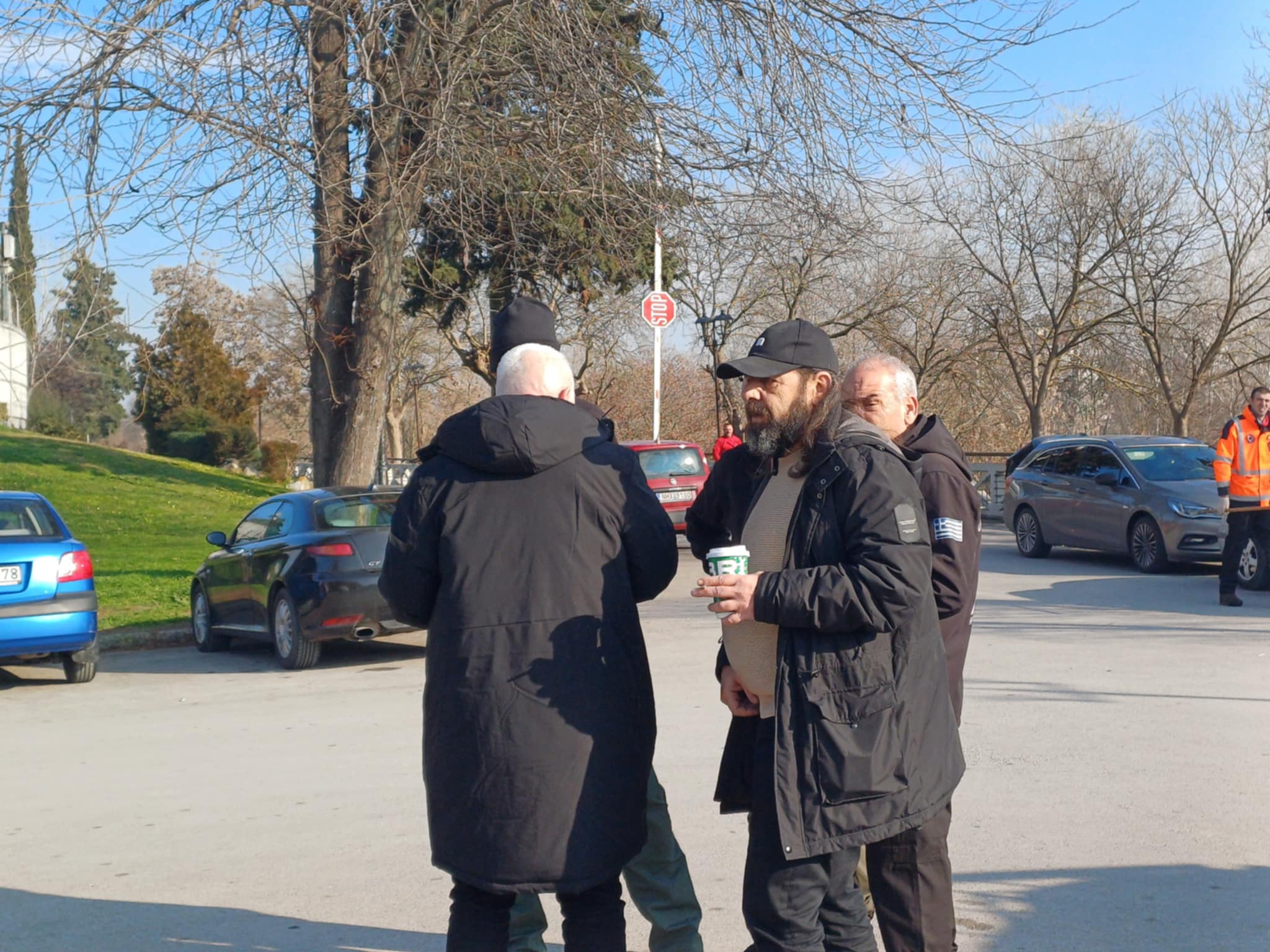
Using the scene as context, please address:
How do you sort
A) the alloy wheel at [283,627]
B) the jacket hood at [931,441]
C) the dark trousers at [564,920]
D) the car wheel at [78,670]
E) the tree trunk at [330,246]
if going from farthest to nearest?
the tree trunk at [330,246] < the alloy wheel at [283,627] < the car wheel at [78,670] < the jacket hood at [931,441] < the dark trousers at [564,920]

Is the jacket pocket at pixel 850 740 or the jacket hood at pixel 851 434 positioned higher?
the jacket hood at pixel 851 434

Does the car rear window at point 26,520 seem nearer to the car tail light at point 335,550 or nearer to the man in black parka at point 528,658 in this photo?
the car tail light at point 335,550

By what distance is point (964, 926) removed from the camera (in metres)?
4.34

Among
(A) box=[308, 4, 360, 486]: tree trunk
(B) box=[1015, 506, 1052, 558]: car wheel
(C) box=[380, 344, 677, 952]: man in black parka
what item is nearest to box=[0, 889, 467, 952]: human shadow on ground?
(C) box=[380, 344, 677, 952]: man in black parka

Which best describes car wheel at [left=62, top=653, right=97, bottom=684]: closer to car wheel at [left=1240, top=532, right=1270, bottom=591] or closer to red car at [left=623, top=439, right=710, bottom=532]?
red car at [left=623, top=439, right=710, bottom=532]

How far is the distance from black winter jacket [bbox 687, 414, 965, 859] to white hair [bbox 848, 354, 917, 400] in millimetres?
1030

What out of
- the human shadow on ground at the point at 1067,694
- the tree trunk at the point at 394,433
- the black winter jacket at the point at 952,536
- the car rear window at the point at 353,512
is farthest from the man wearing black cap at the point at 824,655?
the tree trunk at the point at 394,433

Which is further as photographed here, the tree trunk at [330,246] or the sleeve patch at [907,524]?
the tree trunk at [330,246]

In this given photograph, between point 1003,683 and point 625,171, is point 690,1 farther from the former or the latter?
point 1003,683

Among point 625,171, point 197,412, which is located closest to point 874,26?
point 625,171

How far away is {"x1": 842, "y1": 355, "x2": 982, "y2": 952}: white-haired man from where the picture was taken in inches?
142

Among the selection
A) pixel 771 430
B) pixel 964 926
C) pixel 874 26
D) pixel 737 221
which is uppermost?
pixel 874 26

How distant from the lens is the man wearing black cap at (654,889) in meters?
3.87

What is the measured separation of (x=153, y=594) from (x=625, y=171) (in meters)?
7.54
